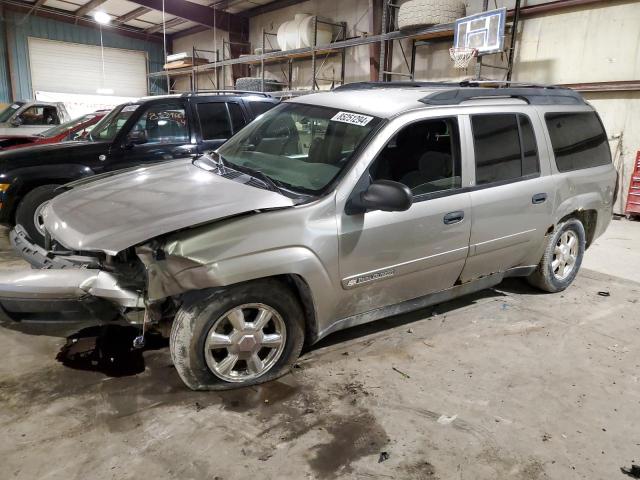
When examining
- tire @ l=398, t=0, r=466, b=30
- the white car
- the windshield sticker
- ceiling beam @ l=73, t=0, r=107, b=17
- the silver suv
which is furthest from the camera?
ceiling beam @ l=73, t=0, r=107, b=17

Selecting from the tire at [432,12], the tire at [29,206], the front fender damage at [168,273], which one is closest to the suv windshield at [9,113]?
the tire at [29,206]

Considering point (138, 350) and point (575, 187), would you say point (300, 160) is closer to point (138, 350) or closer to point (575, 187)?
point (138, 350)

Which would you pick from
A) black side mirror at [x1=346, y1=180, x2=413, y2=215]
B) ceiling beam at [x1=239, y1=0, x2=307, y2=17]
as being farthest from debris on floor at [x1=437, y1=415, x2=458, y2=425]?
ceiling beam at [x1=239, y1=0, x2=307, y2=17]

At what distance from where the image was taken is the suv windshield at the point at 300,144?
9.33 ft

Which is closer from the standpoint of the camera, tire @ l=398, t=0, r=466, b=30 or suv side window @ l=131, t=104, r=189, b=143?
suv side window @ l=131, t=104, r=189, b=143

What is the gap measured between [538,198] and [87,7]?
18.6 metres

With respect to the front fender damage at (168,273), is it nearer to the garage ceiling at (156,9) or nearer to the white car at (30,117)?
the white car at (30,117)

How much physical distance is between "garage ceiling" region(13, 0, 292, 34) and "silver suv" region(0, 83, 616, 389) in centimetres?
1193

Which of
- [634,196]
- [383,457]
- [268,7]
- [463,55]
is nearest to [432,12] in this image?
[463,55]

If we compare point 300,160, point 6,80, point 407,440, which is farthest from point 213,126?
point 6,80

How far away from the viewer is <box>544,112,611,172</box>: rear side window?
3.78 metres

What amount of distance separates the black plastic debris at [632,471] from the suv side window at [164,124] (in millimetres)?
5149

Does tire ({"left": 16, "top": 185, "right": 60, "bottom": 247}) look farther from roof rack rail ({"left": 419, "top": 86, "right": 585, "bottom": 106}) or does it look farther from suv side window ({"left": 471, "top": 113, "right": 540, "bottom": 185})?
suv side window ({"left": 471, "top": 113, "right": 540, "bottom": 185})

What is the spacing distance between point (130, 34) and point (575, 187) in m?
20.3
